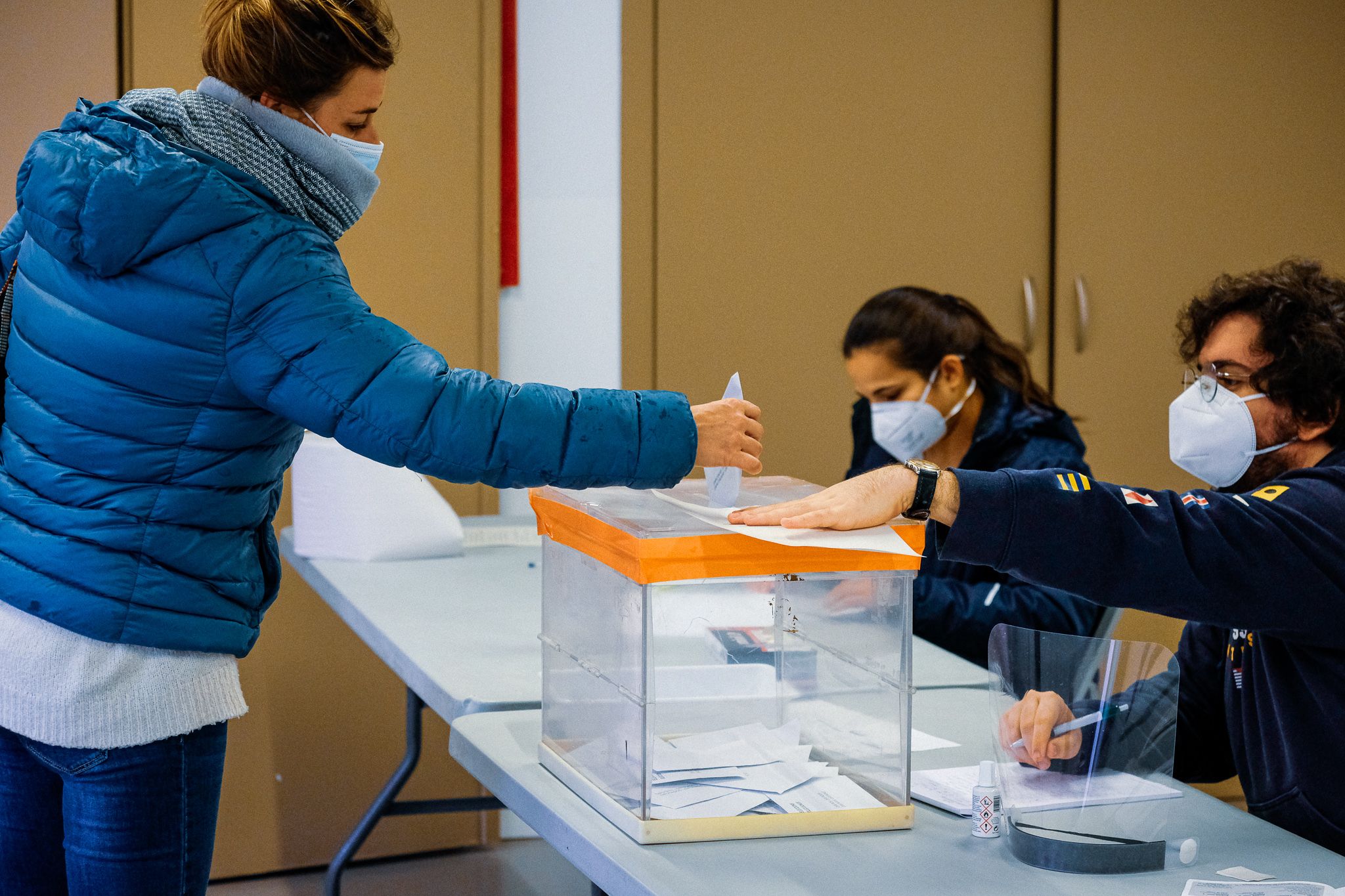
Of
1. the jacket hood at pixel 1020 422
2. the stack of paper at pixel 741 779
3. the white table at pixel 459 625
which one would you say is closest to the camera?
the stack of paper at pixel 741 779

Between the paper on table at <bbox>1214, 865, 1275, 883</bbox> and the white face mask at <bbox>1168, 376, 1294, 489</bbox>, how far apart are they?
22.3 inches

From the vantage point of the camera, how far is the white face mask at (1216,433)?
1472 mm

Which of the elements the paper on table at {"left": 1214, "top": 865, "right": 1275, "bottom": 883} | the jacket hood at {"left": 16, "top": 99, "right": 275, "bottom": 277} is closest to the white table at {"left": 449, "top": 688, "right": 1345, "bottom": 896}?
the paper on table at {"left": 1214, "top": 865, "right": 1275, "bottom": 883}

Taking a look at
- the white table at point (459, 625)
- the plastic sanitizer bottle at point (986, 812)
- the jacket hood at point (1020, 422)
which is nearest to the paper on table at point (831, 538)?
the white table at point (459, 625)

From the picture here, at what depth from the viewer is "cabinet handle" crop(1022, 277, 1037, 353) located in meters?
3.30

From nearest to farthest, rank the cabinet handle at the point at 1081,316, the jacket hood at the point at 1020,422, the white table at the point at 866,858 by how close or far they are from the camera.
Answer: the white table at the point at 866,858, the jacket hood at the point at 1020,422, the cabinet handle at the point at 1081,316

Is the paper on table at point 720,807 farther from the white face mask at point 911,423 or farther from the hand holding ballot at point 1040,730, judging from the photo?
the white face mask at point 911,423

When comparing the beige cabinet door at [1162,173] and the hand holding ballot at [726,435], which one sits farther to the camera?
the beige cabinet door at [1162,173]

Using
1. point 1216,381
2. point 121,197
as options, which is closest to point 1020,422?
point 1216,381

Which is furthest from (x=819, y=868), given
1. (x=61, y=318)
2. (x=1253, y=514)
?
(x=61, y=318)

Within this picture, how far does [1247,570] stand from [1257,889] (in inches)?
12.1

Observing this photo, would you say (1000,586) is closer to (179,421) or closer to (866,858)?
(866,858)

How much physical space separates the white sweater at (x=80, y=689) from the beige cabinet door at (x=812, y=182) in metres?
1.97

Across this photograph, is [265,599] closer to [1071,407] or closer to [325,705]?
[325,705]
